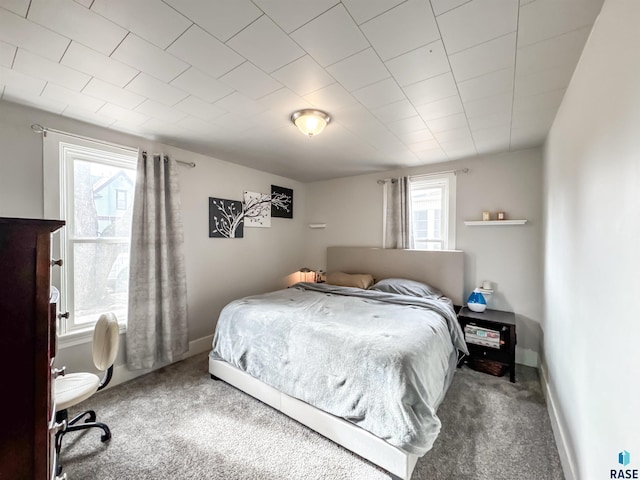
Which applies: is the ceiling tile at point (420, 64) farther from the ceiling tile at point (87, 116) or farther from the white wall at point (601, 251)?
the ceiling tile at point (87, 116)

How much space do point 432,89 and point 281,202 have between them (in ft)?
9.88

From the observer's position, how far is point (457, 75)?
63.6 inches

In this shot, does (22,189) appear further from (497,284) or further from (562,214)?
(497,284)

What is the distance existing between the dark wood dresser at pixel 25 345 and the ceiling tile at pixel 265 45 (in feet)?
3.95

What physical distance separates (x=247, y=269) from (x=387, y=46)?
10.6ft

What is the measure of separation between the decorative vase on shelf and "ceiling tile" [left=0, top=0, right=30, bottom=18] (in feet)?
13.0

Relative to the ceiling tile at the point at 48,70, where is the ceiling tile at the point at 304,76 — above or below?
below

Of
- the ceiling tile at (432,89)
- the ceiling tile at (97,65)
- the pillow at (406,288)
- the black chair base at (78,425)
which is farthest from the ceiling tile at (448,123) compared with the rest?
the black chair base at (78,425)

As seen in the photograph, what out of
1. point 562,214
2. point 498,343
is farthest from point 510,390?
point 562,214

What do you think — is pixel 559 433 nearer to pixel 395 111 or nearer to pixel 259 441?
pixel 259 441

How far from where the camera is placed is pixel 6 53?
1.45 metres

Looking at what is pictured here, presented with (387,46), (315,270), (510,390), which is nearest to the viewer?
(387,46)

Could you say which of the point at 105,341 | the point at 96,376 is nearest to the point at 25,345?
the point at 105,341

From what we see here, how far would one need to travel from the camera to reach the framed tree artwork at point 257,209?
3.82 m
